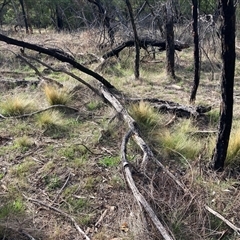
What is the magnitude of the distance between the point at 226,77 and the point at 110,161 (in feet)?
4.79

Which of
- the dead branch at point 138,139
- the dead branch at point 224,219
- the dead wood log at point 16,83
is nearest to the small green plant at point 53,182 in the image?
the dead branch at point 138,139

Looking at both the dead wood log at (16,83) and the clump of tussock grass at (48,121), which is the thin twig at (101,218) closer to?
the clump of tussock grass at (48,121)

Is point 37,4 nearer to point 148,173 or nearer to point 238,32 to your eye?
point 238,32

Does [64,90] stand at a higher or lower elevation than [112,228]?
higher

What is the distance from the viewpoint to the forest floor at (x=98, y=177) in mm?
2682

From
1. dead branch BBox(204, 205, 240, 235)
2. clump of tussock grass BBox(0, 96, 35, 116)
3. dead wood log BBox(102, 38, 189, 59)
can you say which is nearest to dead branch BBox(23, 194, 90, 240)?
dead branch BBox(204, 205, 240, 235)

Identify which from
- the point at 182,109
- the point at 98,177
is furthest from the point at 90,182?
the point at 182,109

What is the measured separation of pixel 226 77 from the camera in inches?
111

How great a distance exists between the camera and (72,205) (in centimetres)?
294

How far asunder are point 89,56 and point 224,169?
20.0ft

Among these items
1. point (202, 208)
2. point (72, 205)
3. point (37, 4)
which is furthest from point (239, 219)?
point (37, 4)

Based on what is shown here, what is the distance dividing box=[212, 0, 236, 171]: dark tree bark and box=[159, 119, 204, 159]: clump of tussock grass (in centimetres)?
36

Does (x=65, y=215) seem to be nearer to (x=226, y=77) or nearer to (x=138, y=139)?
(x=138, y=139)

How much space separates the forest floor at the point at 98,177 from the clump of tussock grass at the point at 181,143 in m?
A: 0.01
